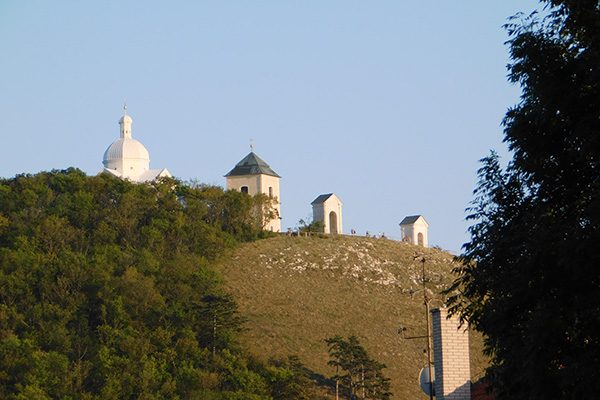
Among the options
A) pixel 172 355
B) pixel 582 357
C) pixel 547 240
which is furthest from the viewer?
pixel 172 355

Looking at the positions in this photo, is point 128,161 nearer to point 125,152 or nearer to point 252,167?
point 125,152

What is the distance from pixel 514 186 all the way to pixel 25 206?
2802 inches

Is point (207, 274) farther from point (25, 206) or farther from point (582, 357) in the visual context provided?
point (582, 357)

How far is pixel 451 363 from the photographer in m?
19.7

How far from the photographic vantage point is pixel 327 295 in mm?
75312

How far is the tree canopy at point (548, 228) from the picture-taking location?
13836mm

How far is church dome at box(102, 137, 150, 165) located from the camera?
10171cm

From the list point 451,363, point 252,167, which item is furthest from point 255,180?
point 451,363

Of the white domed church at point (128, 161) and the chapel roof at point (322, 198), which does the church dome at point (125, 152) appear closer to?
the white domed church at point (128, 161)

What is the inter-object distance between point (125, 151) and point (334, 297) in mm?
36701

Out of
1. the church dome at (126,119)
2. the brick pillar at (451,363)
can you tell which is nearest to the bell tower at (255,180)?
the church dome at (126,119)

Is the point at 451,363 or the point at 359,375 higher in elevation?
the point at 451,363

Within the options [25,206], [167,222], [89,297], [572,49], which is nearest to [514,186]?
[572,49]

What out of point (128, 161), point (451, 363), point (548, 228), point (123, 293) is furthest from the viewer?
point (128, 161)
